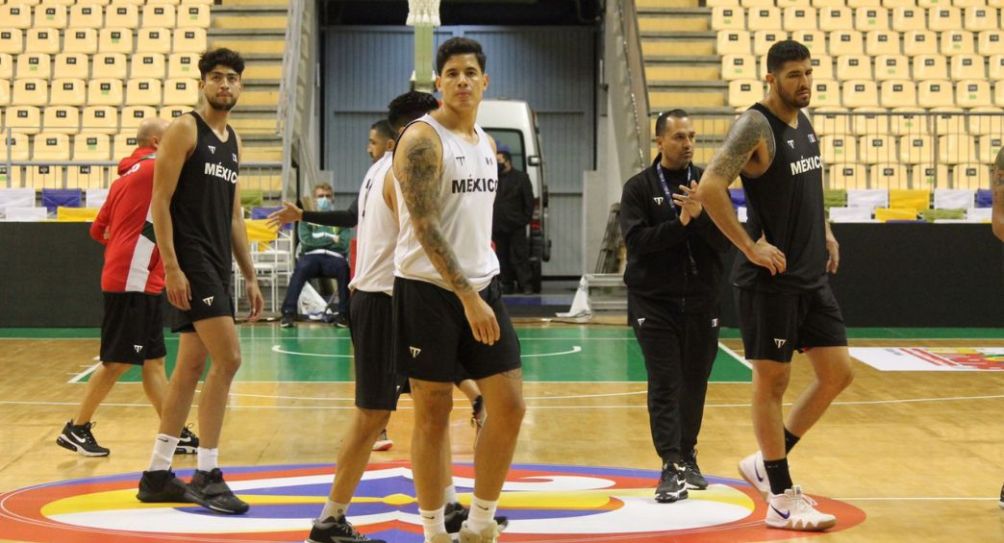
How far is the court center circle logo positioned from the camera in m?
5.55

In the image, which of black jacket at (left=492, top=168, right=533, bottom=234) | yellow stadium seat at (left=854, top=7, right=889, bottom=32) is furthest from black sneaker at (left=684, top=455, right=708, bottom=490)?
yellow stadium seat at (left=854, top=7, right=889, bottom=32)

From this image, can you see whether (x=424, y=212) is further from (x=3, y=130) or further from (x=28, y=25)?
(x=28, y=25)

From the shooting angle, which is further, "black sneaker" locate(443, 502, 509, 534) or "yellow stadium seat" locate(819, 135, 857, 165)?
"yellow stadium seat" locate(819, 135, 857, 165)

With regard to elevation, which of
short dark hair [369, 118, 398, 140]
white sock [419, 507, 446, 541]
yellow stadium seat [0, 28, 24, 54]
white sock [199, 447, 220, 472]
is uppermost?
yellow stadium seat [0, 28, 24, 54]

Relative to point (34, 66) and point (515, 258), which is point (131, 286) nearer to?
point (515, 258)

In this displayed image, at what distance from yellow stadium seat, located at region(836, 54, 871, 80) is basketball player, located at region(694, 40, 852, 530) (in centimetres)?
1502

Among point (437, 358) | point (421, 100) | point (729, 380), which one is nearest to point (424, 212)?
point (437, 358)

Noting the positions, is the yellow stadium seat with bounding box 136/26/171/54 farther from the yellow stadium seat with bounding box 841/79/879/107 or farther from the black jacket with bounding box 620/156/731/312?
the black jacket with bounding box 620/156/731/312

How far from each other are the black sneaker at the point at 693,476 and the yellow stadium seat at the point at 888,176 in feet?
42.0

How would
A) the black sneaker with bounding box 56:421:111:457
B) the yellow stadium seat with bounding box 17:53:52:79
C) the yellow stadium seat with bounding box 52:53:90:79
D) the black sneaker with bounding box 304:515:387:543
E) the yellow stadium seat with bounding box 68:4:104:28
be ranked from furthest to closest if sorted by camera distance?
1. the yellow stadium seat with bounding box 68:4:104:28
2. the yellow stadium seat with bounding box 52:53:90:79
3. the yellow stadium seat with bounding box 17:53:52:79
4. the black sneaker with bounding box 56:421:111:457
5. the black sneaker with bounding box 304:515:387:543

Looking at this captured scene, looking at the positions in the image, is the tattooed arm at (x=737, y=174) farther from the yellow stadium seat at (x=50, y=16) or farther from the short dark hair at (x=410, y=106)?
the yellow stadium seat at (x=50, y=16)

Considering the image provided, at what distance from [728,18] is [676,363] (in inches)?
623

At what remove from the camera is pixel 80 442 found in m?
7.52

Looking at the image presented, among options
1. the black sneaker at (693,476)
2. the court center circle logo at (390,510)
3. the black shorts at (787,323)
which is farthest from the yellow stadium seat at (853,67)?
the black shorts at (787,323)
